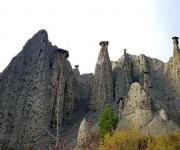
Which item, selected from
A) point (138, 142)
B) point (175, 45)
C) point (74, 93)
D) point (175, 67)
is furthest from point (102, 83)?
point (138, 142)

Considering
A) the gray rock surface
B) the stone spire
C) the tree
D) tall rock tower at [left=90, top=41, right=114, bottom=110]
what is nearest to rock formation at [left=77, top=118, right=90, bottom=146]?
the tree

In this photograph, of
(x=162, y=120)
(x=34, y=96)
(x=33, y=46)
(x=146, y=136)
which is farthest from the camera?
(x=33, y=46)

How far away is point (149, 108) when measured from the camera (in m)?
40.6

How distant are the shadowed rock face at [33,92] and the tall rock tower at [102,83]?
2647 millimetres

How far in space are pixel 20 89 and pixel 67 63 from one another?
7386mm

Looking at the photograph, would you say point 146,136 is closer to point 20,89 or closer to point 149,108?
point 149,108

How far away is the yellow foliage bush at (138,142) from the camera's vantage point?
32.6 meters

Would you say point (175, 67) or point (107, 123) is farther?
point (175, 67)

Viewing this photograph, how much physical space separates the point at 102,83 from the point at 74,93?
337 cm

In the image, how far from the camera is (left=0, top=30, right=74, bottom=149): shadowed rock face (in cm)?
4184

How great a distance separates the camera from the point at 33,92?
44625 millimetres

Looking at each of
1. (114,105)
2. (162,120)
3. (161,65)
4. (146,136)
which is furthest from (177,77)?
(146,136)

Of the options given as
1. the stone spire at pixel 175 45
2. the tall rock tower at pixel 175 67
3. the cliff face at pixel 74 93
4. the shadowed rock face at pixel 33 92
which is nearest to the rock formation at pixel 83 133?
the cliff face at pixel 74 93

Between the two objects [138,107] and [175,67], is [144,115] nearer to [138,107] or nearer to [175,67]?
[138,107]
